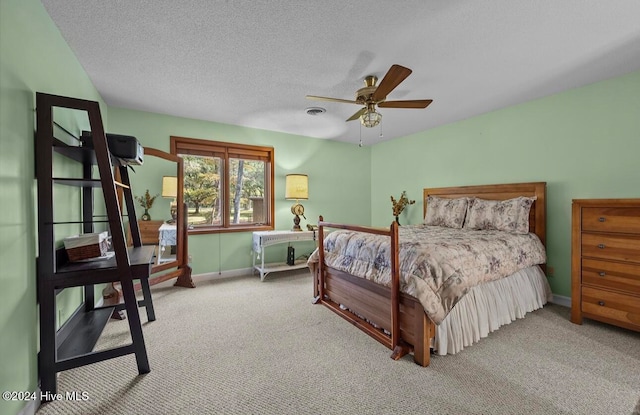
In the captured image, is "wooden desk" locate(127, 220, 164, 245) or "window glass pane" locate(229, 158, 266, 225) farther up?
"window glass pane" locate(229, 158, 266, 225)

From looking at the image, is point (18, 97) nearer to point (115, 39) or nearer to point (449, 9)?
point (115, 39)

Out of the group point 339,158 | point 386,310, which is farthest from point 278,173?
point 386,310

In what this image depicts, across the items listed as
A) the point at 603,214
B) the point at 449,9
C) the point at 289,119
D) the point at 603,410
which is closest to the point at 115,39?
the point at 289,119

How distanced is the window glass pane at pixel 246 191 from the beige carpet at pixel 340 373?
1933mm

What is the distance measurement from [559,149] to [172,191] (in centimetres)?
461

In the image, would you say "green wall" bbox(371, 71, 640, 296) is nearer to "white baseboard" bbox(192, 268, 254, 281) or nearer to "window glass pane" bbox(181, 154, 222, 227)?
"window glass pane" bbox(181, 154, 222, 227)

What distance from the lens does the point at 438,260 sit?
1929mm

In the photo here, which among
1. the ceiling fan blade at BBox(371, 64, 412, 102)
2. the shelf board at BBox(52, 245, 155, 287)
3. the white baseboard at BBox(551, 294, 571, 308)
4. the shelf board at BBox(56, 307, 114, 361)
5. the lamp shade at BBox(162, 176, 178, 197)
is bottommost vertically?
the white baseboard at BBox(551, 294, 571, 308)

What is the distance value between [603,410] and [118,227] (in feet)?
9.77

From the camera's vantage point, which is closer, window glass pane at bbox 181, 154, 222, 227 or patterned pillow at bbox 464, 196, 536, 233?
patterned pillow at bbox 464, 196, 536, 233

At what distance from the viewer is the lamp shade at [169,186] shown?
3.38 metres

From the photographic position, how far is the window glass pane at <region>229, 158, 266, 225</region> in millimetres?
4168

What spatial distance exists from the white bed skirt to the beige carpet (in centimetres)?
9

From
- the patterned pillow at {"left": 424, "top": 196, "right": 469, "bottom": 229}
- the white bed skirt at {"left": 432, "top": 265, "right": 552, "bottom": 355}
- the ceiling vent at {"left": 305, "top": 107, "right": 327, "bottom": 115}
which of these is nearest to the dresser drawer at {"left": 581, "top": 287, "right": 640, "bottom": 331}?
the white bed skirt at {"left": 432, "top": 265, "right": 552, "bottom": 355}
